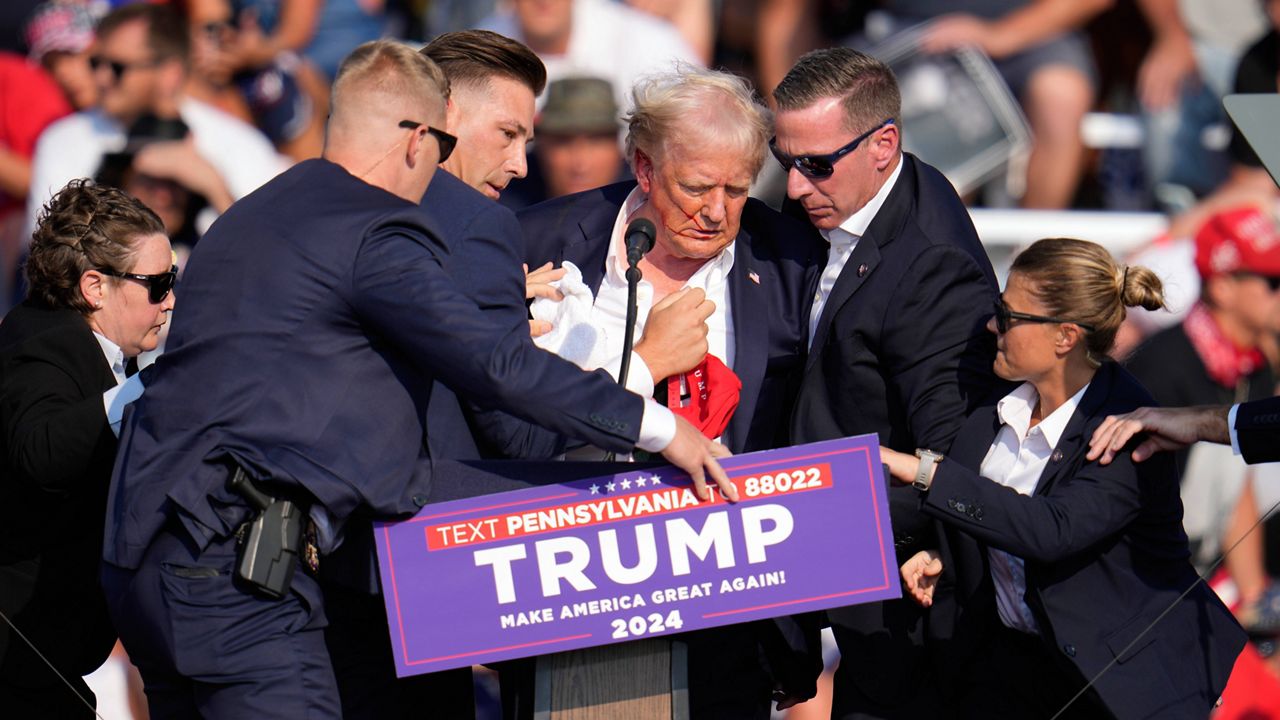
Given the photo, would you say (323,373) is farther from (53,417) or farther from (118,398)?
(53,417)

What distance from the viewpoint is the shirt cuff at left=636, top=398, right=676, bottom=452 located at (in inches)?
113

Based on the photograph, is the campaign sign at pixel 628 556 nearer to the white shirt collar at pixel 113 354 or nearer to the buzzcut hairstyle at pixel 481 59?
the white shirt collar at pixel 113 354

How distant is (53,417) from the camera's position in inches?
134

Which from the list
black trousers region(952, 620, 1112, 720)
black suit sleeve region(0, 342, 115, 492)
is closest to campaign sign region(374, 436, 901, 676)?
black trousers region(952, 620, 1112, 720)

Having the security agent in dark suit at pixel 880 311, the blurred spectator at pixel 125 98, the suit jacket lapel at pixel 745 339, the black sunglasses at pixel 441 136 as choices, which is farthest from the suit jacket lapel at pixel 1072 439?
the blurred spectator at pixel 125 98

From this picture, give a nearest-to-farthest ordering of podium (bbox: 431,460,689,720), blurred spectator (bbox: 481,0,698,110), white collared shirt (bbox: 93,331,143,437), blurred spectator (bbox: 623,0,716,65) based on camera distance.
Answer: podium (bbox: 431,460,689,720), white collared shirt (bbox: 93,331,143,437), blurred spectator (bbox: 481,0,698,110), blurred spectator (bbox: 623,0,716,65)

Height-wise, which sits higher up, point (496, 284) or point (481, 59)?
point (481, 59)

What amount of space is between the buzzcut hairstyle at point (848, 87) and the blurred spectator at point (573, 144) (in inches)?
122

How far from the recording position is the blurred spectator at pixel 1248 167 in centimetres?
700

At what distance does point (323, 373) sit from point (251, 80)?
184 inches

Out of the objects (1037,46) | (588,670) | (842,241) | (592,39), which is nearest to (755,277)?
(842,241)

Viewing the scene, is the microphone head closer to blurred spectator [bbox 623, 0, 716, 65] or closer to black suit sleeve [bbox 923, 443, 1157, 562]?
black suit sleeve [bbox 923, 443, 1157, 562]

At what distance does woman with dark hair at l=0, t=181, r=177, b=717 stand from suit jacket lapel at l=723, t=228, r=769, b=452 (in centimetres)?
134

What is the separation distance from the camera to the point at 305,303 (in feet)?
9.41
